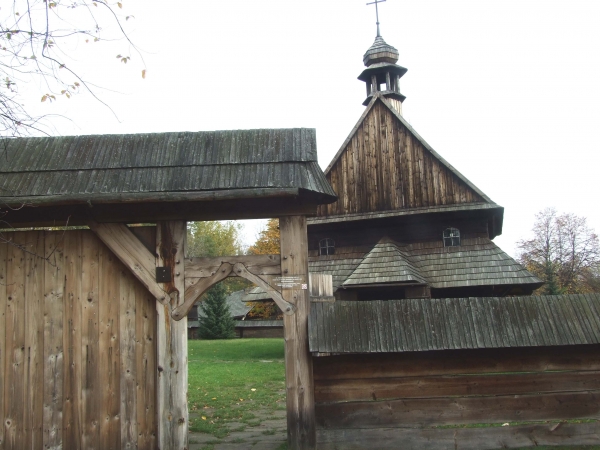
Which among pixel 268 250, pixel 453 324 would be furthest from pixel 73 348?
pixel 268 250

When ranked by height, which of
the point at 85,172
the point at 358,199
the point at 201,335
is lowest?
the point at 201,335

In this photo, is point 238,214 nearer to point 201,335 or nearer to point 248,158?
point 248,158

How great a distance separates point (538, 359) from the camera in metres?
7.38

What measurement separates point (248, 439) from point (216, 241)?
52.2 m

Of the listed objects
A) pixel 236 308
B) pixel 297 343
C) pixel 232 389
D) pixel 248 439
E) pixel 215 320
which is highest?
pixel 297 343

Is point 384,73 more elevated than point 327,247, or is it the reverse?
point 384,73

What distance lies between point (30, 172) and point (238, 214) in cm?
285

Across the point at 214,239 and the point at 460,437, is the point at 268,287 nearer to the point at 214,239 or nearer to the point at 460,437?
the point at 460,437

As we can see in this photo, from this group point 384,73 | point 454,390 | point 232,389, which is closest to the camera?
point 454,390

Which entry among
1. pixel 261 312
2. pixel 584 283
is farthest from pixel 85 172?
pixel 584 283

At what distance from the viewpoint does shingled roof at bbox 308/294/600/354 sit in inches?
279

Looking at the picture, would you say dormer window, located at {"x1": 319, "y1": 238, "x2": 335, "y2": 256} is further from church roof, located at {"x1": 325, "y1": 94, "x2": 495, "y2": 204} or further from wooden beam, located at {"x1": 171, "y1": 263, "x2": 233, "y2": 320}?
wooden beam, located at {"x1": 171, "y1": 263, "x2": 233, "y2": 320}

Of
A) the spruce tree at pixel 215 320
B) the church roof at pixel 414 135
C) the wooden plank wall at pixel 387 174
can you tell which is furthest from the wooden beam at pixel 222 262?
the spruce tree at pixel 215 320

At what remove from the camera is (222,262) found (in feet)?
24.5
